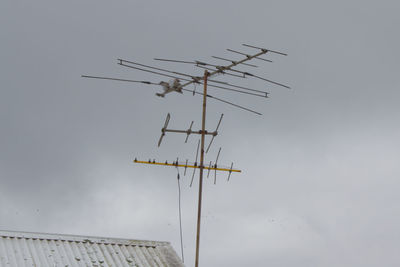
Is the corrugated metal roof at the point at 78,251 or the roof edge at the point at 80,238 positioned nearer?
the corrugated metal roof at the point at 78,251

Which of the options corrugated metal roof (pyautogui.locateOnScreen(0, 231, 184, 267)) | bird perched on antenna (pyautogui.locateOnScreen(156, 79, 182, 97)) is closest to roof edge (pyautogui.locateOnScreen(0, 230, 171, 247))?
corrugated metal roof (pyautogui.locateOnScreen(0, 231, 184, 267))

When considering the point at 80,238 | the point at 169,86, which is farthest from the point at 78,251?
the point at 169,86

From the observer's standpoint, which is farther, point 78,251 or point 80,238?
point 80,238

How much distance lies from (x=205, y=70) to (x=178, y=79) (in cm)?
113

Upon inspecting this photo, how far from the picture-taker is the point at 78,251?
2138 centimetres

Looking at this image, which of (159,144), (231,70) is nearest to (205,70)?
(231,70)

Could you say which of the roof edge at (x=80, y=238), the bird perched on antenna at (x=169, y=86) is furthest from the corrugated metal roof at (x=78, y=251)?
the bird perched on antenna at (x=169, y=86)

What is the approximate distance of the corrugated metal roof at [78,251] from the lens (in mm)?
20109

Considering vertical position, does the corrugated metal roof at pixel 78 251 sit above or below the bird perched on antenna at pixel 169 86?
below

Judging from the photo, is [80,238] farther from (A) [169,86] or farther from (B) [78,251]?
(A) [169,86]

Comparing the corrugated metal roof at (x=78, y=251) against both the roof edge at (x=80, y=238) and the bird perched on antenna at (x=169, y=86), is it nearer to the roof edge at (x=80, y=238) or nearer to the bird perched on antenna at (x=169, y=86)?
the roof edge at (x=80, y=238)

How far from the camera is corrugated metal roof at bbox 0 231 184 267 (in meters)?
20.1

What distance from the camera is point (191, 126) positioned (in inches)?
893

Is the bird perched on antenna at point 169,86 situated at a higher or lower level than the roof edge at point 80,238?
higher
